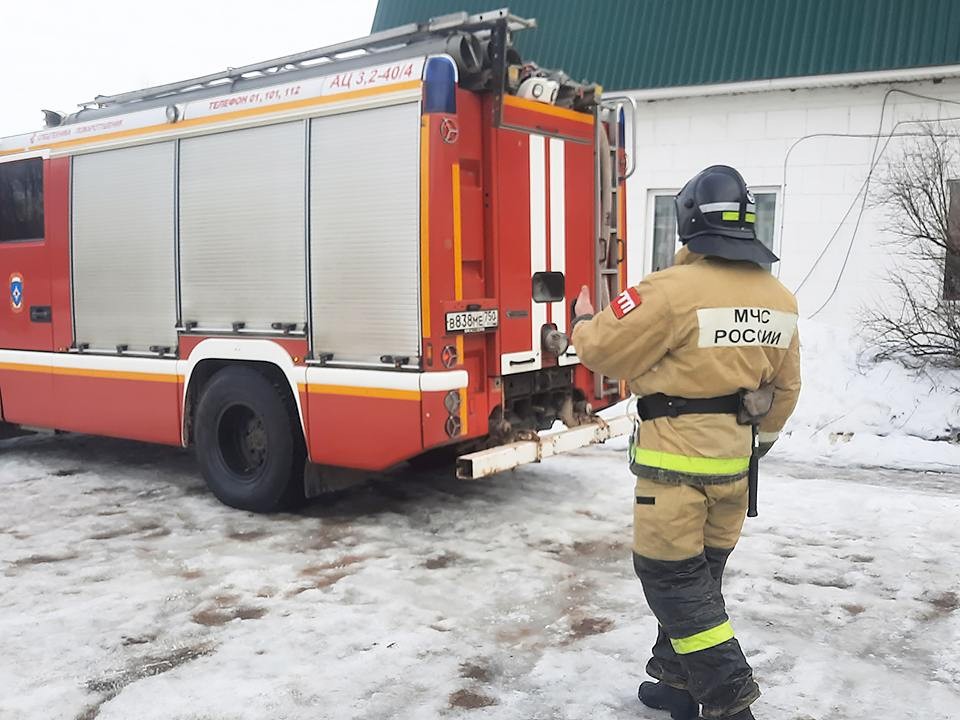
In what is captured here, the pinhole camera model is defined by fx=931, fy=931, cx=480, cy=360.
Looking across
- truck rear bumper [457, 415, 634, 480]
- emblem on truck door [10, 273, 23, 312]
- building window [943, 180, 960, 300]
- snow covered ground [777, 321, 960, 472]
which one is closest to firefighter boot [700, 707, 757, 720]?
truck rear bumper [457, 415, 634, 480]

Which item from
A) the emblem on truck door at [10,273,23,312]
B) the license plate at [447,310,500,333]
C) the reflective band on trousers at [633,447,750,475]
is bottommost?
the reflective band on trousers at [633,447,750,475]

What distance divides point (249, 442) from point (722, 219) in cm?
440

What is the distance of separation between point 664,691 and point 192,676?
1.97m

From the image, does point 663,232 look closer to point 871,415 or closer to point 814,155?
point 814,155

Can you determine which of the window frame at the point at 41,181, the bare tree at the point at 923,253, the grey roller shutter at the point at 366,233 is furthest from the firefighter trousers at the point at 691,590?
the bare tree at the point at 923,253

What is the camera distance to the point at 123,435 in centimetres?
730

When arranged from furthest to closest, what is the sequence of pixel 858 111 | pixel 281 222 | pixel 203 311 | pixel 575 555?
pixel 858 111
pixel 203 311
pixel 281 222
pixel 575 555

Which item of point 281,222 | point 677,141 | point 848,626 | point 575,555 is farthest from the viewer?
point 677,141

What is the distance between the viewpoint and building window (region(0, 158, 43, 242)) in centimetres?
773

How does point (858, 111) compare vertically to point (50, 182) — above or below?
above

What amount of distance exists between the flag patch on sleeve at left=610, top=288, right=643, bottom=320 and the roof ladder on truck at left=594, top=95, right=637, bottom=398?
3.46 metres

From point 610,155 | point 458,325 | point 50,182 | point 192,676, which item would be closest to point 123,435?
point 50,182

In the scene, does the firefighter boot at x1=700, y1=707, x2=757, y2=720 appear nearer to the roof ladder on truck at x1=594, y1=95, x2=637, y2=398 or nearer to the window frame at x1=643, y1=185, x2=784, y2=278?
the roof ladder on truck at x1=594, y1=95, x2=637, y2=398

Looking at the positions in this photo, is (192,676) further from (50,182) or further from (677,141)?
(677,141)
